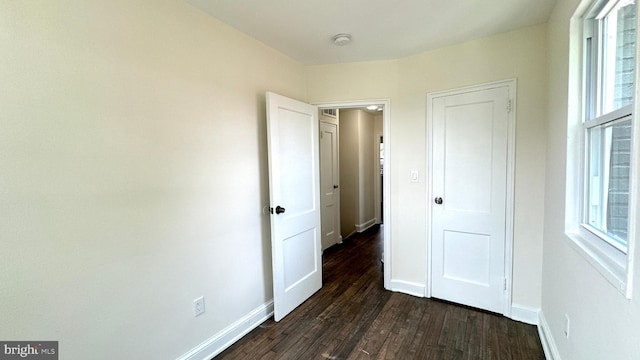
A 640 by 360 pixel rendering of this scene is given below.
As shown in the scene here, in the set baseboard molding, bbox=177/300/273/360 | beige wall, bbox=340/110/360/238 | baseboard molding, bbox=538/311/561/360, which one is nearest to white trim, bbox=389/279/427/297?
baseboard molding, bbox=538/311/561/360

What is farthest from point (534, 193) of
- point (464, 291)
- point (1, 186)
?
point (1, 186)

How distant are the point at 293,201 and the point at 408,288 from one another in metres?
1.50

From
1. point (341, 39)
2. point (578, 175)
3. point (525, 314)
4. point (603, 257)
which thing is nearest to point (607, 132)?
point (578, 175)

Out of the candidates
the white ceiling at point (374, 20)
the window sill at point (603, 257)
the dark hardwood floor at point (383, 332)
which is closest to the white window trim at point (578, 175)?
the window sill at point (603, 257)

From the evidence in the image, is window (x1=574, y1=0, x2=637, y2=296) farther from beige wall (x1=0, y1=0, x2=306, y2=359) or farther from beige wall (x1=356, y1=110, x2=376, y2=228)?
beige wall (x1=356, y1=110, x2=376, y2=228)

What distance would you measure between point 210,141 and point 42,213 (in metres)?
0.98

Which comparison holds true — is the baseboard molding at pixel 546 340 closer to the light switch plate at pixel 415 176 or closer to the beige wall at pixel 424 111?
the beige wall at pixel 424 111

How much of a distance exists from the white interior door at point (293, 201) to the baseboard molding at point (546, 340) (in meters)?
1.89

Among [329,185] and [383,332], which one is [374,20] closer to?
[383,332]

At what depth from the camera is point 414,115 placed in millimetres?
2781

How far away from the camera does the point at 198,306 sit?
193 cm

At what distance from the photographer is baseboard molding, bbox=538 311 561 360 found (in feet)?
5.84

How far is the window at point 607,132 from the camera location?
115 cm

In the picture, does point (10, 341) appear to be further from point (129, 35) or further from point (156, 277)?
point (129, 35)
